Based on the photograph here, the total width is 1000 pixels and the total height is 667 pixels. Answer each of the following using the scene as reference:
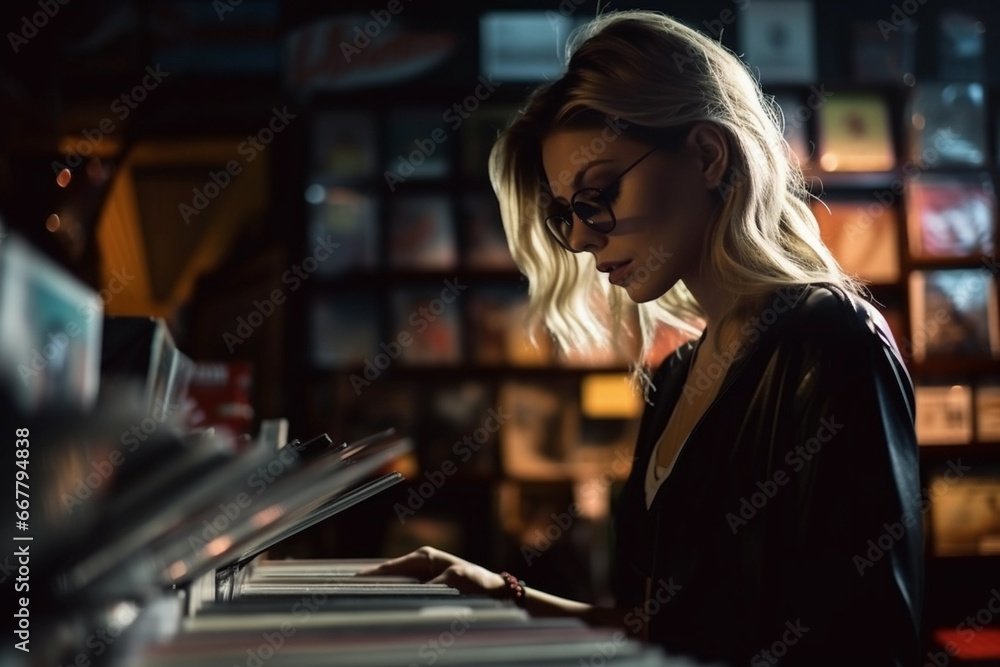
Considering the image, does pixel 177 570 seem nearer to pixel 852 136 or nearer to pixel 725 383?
pixel 725 383

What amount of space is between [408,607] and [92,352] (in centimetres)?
53

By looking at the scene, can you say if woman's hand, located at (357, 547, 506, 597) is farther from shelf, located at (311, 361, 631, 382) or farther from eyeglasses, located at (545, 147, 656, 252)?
shelf, located at (311, 361, 631, 382)

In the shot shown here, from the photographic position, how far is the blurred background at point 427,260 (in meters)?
4.01

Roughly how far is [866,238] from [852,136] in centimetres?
43

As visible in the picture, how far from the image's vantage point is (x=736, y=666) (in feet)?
3.45

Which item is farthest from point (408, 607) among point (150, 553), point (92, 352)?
point (92, 352)

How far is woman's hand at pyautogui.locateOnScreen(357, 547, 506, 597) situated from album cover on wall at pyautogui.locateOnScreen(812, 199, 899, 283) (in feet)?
10.5

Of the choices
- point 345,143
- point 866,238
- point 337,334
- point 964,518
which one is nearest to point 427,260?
point 337,334

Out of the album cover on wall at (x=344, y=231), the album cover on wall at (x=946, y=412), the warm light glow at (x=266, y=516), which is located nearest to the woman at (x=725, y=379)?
the warm light glow at (x=266, y=516)

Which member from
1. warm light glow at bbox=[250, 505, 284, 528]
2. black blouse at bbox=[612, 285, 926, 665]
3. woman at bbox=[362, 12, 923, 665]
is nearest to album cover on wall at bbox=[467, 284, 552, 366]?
woman at bbox=[362, 12, 923, 665]

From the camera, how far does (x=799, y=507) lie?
1059 millimetres

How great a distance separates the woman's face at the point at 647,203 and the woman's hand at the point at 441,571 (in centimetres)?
43

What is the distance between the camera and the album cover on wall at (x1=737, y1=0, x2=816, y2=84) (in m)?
4.32

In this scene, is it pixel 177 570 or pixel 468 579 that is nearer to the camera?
pixel 177 570
